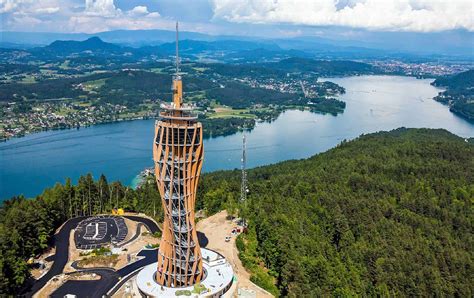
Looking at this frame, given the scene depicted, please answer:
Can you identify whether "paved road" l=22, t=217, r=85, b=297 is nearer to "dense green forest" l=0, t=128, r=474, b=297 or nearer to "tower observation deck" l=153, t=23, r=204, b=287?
"dense green forest" l=0, t=128, r=474, b=297

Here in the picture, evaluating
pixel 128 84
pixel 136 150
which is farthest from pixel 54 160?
pixel 128 84

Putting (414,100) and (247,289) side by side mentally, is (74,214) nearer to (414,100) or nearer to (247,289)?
(247,289)

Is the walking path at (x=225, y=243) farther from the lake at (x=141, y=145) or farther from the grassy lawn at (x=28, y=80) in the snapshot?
the grassy lawn at (x=28, y=80)

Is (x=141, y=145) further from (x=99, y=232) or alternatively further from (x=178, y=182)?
(x=178, y=182)

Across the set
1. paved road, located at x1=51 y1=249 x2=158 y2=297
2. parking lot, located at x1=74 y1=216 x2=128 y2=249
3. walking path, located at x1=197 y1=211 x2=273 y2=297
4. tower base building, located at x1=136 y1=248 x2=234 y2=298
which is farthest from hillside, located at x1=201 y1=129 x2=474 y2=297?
parking lot, located at x1=74 y1=216 x2=128 y2=249

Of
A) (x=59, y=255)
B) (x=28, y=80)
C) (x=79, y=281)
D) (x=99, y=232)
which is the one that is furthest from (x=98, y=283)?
(x=28, y=80)

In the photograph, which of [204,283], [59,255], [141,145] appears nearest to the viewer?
[204,283]
